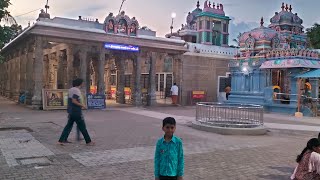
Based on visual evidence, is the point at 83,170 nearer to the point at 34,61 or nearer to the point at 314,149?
the point at 314,149

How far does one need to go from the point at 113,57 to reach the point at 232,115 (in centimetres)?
1634

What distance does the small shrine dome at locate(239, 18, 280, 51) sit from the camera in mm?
24609

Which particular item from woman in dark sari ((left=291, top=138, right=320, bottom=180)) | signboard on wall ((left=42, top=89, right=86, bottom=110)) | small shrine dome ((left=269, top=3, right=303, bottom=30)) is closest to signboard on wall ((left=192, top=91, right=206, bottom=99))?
signboard on wall ((left=42, top=89, right=86, bottom=110))

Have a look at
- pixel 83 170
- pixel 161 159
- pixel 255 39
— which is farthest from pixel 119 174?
pixel 255 39

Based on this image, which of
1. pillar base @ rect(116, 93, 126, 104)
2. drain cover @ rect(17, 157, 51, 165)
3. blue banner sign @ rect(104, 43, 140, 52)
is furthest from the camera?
pillar base @ rect(116, 93, 126, 104)

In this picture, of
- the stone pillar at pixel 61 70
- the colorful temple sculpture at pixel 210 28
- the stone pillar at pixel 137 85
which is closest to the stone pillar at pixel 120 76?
the stone pillar at pixel 137 85

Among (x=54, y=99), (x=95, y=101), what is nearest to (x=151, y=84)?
(x=95, y=101)

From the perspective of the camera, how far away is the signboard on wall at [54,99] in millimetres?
19812

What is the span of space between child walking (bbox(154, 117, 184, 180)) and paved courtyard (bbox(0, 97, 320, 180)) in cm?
227

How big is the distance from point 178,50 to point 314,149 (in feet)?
69.5

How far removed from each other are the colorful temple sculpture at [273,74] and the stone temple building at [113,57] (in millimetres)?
3044

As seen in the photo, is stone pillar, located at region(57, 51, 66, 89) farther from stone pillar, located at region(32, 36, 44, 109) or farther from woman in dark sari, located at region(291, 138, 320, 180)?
woman in dark sari, located at region(291, 138, 320, 180)

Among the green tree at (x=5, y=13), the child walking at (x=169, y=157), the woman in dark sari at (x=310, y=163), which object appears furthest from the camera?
the green tree at (x=5, y=13)

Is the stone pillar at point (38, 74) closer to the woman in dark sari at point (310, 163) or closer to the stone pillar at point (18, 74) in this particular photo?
the stone pillar at point (18, 74)
